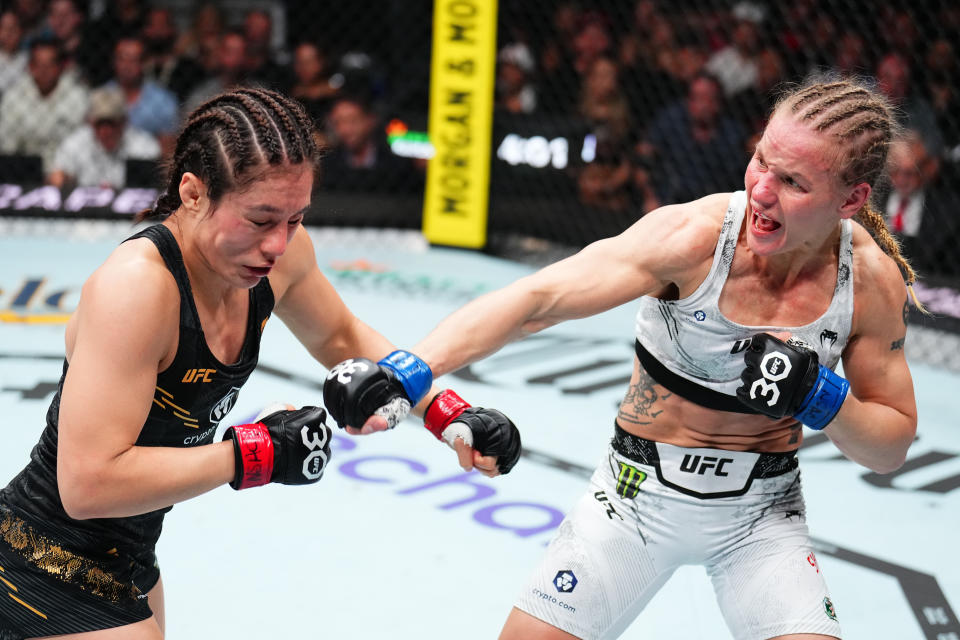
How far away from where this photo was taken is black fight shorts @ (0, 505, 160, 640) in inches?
61.5

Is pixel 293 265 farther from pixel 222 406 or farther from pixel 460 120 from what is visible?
pixel 460 120

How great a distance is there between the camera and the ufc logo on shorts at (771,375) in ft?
5.49

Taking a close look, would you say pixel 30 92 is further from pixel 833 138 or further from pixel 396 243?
pixel 833 138

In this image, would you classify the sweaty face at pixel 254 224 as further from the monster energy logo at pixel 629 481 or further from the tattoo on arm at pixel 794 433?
the tattoo on arm at pixel 794 433

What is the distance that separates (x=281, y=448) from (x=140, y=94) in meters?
4.95

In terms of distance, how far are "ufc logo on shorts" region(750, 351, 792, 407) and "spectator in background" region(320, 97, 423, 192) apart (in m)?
4.64

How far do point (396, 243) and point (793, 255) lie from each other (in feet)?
15.2

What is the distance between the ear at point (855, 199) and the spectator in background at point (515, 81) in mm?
4374

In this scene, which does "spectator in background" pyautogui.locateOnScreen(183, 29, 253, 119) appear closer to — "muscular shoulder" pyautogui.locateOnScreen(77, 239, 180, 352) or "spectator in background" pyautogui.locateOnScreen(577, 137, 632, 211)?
"spectator in background" pyautogui.locateOnScreen(577, 137, 632, 211)

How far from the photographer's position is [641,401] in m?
1.96

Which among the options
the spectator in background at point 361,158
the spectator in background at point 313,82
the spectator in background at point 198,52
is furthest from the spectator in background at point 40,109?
the spectator in background at point 361,158

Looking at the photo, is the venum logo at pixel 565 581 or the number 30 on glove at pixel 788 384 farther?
the venum logo at pixel 565 581

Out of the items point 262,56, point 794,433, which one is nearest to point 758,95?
point 262,56

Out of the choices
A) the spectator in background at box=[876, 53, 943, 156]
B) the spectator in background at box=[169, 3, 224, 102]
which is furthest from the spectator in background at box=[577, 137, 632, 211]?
the spectator in background at box=[169, 3, 224, 102]
